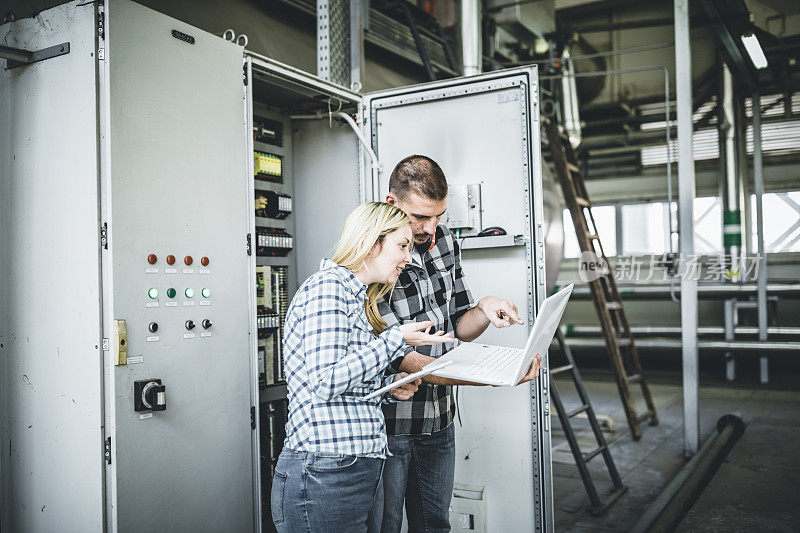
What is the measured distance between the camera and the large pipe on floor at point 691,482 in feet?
10.5

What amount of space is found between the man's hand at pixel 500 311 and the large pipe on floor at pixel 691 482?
176 centimetres

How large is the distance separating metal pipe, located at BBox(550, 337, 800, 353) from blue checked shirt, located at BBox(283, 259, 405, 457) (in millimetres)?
6890

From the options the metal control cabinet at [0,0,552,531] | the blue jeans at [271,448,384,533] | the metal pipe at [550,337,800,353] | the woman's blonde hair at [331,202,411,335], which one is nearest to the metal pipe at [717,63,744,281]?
the metal pipe at [550,337,800,353]

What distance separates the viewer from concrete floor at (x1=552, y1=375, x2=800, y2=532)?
11.5 ft

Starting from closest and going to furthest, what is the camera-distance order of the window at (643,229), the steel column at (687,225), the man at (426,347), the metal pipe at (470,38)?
the man at (426,347)
the metal pipe at (470,38)
the steel column at (687,225)
the window at (643,229)

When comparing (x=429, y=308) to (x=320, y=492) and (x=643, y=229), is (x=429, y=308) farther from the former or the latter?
(x=643, y=229)

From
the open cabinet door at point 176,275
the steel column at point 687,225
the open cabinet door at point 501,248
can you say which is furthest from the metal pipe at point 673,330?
the open cabinet door at point 176,275

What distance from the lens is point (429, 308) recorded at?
2.00 metres

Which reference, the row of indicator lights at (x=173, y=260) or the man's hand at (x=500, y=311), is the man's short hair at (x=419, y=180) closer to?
the man's hand at (x=500, y=311)

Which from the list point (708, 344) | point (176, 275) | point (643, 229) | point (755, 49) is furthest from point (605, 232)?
point (176, 275)

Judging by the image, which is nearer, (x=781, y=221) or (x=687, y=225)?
(x=687, y=225)

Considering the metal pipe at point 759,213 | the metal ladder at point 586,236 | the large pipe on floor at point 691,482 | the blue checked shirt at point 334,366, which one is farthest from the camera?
the metal pipe at point 759,213

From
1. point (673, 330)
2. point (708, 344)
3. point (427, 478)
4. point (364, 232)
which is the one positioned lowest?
point (708, 344)

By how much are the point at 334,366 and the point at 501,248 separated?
159 cm
